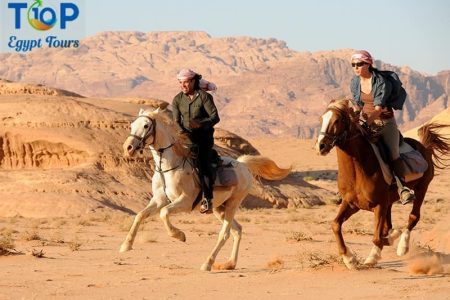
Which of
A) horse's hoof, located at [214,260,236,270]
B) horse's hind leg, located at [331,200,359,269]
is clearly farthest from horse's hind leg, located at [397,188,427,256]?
horse's hoof, located at [214,260,236,270]

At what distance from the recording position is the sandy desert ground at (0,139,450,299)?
1056 cm

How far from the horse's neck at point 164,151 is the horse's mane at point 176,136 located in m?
0.10

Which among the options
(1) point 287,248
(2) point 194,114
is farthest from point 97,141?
(2) point 194,114

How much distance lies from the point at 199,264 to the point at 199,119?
8.23ft

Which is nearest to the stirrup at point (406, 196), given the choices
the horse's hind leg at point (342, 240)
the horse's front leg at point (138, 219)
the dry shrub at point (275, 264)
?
the horse's hind leg at point (342, 240)

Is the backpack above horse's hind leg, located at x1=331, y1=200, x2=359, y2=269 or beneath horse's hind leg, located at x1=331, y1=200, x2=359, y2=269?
above

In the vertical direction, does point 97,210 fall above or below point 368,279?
below

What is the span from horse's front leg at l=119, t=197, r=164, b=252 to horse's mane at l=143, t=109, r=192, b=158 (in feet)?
2.63

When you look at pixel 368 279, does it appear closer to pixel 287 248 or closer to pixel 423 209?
pixel 287 248

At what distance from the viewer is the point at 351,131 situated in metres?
11.5

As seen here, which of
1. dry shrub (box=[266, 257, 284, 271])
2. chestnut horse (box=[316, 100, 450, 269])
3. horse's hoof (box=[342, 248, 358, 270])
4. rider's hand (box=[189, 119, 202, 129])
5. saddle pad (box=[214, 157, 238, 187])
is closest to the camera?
chestnut horse (box=[316, 100, 450, 269])

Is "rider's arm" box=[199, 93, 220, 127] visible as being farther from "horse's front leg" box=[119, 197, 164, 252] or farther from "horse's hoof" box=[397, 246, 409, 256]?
"horse's hoof" box=[397, 246, 409, 256]

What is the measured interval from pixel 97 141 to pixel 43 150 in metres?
1.82

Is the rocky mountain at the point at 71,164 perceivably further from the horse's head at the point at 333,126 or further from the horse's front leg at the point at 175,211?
the horse's head at the point at 333,126
